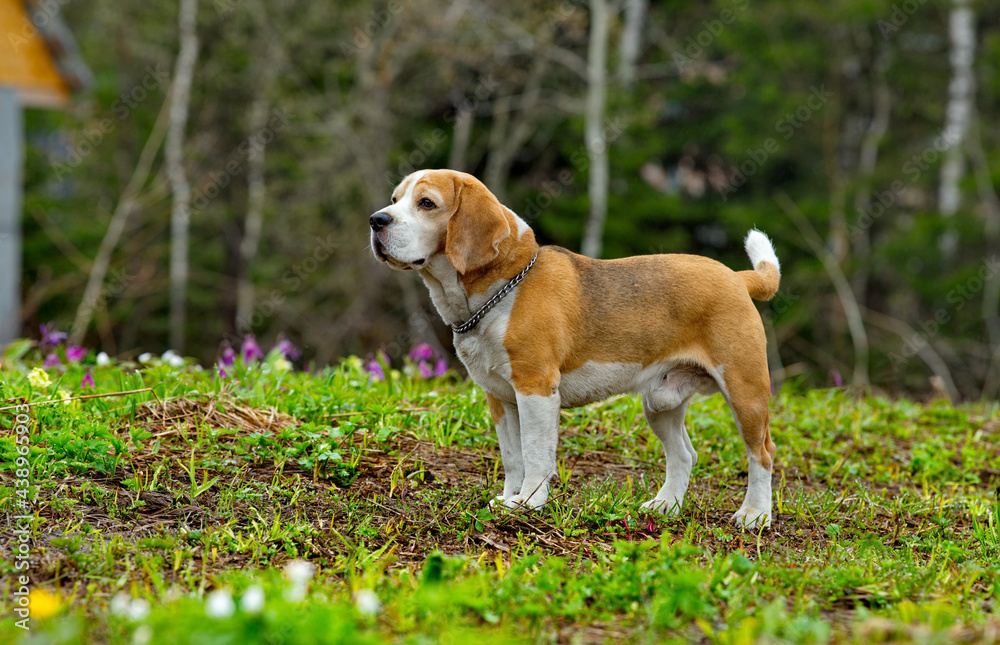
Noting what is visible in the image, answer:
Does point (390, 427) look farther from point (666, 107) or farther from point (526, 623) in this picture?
point (666, 107)

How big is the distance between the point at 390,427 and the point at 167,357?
89.7 inches

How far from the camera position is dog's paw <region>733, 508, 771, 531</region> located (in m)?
4.73

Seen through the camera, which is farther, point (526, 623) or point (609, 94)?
point (609, 94)

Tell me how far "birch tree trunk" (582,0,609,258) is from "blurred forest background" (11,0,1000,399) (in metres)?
0.06

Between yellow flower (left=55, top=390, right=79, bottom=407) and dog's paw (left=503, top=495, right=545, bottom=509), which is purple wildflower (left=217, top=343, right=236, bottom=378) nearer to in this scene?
yellow flower (left=55, top=390, right=79, bottom=407)

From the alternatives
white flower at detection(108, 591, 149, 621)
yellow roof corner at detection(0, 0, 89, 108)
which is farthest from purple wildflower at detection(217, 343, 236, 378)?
yellow roof corner at detection(0, 0, 89, 108)

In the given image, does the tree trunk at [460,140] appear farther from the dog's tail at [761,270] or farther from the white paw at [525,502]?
the white paw at [525,502]

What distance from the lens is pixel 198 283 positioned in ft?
74.0

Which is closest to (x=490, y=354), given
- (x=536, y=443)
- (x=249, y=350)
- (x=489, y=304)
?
(x=489, y=304)

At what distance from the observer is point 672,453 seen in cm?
512

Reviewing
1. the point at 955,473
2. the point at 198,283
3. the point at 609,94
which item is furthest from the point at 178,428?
the point at 198,283

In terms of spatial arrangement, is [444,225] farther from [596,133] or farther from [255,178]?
[255,178]

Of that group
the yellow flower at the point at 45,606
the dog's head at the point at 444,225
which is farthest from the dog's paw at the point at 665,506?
the yellow flower at the point at 45,606

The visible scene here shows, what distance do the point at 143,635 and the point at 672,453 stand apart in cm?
326
